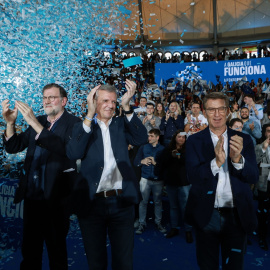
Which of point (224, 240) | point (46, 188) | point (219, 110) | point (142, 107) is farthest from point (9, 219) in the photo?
point (142, 107)

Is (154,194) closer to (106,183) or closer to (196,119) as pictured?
(196,119)

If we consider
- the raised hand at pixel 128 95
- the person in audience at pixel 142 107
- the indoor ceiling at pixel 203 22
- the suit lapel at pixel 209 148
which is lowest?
the suit lapel at pixel 209 148

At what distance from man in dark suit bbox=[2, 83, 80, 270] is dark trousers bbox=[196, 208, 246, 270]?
1.05 m

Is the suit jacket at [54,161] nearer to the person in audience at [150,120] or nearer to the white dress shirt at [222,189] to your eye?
the white dress shirt at [222,189]

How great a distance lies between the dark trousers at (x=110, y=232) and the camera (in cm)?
219

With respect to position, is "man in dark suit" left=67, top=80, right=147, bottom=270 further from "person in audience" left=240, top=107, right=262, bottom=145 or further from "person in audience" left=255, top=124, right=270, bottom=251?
"person in audience" left=240, top=107, right=262, bottom=145

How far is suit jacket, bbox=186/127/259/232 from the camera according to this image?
2.04 m

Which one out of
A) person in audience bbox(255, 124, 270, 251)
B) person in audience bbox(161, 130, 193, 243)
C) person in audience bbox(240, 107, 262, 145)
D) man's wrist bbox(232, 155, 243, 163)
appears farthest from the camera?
person in audience bbox(240, 107, 262, 145)

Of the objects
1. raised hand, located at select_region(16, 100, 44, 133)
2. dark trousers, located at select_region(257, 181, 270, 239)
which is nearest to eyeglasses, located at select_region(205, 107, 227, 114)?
raised hand, located at select_region(16, 100, 44, 133)

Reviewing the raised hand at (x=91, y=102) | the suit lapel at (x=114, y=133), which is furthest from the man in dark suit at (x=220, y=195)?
the raised hand at (x=91, y=102)

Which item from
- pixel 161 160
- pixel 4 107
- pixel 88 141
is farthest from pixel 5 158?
pixel 88 141

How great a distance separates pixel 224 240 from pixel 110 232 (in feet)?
2.57

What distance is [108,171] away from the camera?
7.34ft

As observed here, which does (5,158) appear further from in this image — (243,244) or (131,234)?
(243,244)
